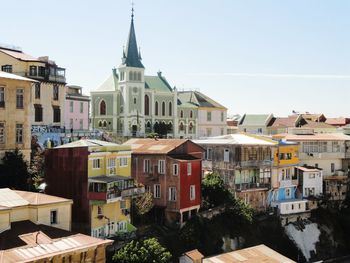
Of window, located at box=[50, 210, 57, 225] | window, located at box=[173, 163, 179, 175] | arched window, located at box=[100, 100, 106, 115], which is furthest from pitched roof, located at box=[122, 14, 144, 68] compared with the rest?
window, located at box=[50, 210, 57, 225]

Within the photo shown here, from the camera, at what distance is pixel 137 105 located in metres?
79.9

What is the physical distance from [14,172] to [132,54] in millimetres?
44866

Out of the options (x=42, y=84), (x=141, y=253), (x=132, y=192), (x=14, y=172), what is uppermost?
(x=42, y=84)

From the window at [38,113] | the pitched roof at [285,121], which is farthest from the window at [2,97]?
the pitched roof at [285,121]

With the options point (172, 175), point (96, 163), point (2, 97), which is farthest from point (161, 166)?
point (2, 97)

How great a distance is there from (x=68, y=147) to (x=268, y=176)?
24.3 m

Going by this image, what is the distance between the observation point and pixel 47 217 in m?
30.0

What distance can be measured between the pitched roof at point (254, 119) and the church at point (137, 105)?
12.5m

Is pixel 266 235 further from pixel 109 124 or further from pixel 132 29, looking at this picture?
pixel 132 29

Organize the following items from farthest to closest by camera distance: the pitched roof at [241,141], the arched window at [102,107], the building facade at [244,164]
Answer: the arched window at [102,107], the pitched roof at [241,141], the building facade at [244,164]

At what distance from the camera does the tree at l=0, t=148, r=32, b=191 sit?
3841 cm

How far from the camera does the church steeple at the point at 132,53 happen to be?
8025 centimetres

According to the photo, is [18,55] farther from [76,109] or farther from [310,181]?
[310,181]

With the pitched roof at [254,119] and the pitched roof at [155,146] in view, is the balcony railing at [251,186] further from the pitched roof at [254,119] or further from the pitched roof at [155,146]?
the pitched roof at [254,119]
